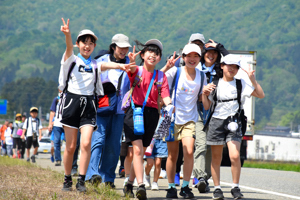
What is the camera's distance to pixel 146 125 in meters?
6.80

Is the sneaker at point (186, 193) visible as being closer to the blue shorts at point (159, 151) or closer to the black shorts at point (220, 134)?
the black shorts at point (220, 134)

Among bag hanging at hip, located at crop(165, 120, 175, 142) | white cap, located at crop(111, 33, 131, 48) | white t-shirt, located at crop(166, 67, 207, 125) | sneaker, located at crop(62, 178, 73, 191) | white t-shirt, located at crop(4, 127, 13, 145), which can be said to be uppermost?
white cap, located at crop(111, 33, 131, 48)

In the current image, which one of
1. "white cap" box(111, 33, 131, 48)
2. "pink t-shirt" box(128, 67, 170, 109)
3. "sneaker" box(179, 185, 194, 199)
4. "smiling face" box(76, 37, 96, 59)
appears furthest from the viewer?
"white cap" box(111, 33, 131, 48)

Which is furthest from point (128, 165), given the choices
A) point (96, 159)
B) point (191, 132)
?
point (191, 132)

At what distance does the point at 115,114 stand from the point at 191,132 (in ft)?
4.24

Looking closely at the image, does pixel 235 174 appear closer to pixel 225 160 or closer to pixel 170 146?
pixel 170 146

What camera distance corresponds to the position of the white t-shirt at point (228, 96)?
7.16 m

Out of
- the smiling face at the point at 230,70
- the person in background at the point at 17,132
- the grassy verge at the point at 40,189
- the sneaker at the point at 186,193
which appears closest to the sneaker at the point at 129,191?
the grassy verge at the point at 40,189

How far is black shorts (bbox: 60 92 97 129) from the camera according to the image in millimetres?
6648

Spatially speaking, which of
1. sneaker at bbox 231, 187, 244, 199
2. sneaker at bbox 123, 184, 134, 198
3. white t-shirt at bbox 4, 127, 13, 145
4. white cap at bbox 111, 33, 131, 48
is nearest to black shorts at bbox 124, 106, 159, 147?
sneaker at bbox 123, 184, 134, 198

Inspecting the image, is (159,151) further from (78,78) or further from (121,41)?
(78,78)

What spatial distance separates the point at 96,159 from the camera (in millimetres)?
7848

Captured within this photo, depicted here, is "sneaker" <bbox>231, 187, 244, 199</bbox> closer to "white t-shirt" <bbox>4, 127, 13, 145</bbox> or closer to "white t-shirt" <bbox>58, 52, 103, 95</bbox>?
"white t-shirt" <bbox>58, 52, 103, 95</bbox>

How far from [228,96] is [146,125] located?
1.24 meters
